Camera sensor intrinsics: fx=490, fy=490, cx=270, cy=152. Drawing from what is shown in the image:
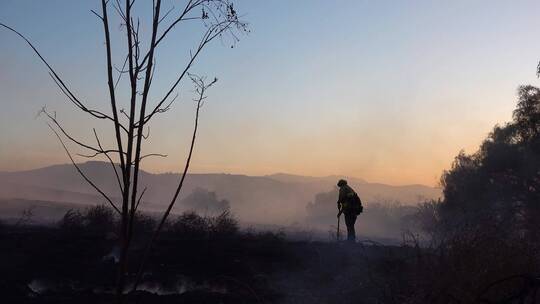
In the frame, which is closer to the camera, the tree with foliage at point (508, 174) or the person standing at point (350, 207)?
the person standing at point (350, 207)

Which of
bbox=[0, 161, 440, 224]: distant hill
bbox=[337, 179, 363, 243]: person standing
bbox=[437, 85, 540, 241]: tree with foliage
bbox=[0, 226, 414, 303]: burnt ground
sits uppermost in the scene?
bbox=[0, 161, 440, 224]: distant hill

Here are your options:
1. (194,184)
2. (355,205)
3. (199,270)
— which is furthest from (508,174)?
(194,184)

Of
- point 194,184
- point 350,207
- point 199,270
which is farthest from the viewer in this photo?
point 194,184

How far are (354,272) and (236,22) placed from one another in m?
10.1

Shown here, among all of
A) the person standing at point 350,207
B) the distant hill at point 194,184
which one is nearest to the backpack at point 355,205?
the person standing at point 350,207

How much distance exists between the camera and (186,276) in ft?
39.9

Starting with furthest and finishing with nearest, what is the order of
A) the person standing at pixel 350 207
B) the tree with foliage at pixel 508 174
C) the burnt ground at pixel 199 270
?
the tree with foliage at pixel 508 174 < the person standing at pixel 350 207 < the burnt ground at pixel 199 270

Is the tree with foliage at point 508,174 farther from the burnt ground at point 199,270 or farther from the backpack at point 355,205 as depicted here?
the burnt ground at point 199,270

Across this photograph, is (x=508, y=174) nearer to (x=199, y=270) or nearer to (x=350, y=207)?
(x=350, y=207)

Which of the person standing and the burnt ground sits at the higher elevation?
the person standing

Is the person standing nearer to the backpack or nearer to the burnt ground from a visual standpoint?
the backpack

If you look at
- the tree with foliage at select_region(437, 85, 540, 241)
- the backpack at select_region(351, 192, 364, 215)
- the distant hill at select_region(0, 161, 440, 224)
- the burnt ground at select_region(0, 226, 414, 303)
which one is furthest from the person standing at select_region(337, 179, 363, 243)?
the distant hill at select_region(0, 161, 440, 224)

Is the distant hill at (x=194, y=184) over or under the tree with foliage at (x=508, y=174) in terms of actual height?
over

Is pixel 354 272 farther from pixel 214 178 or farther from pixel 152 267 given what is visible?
pixel 214 178
